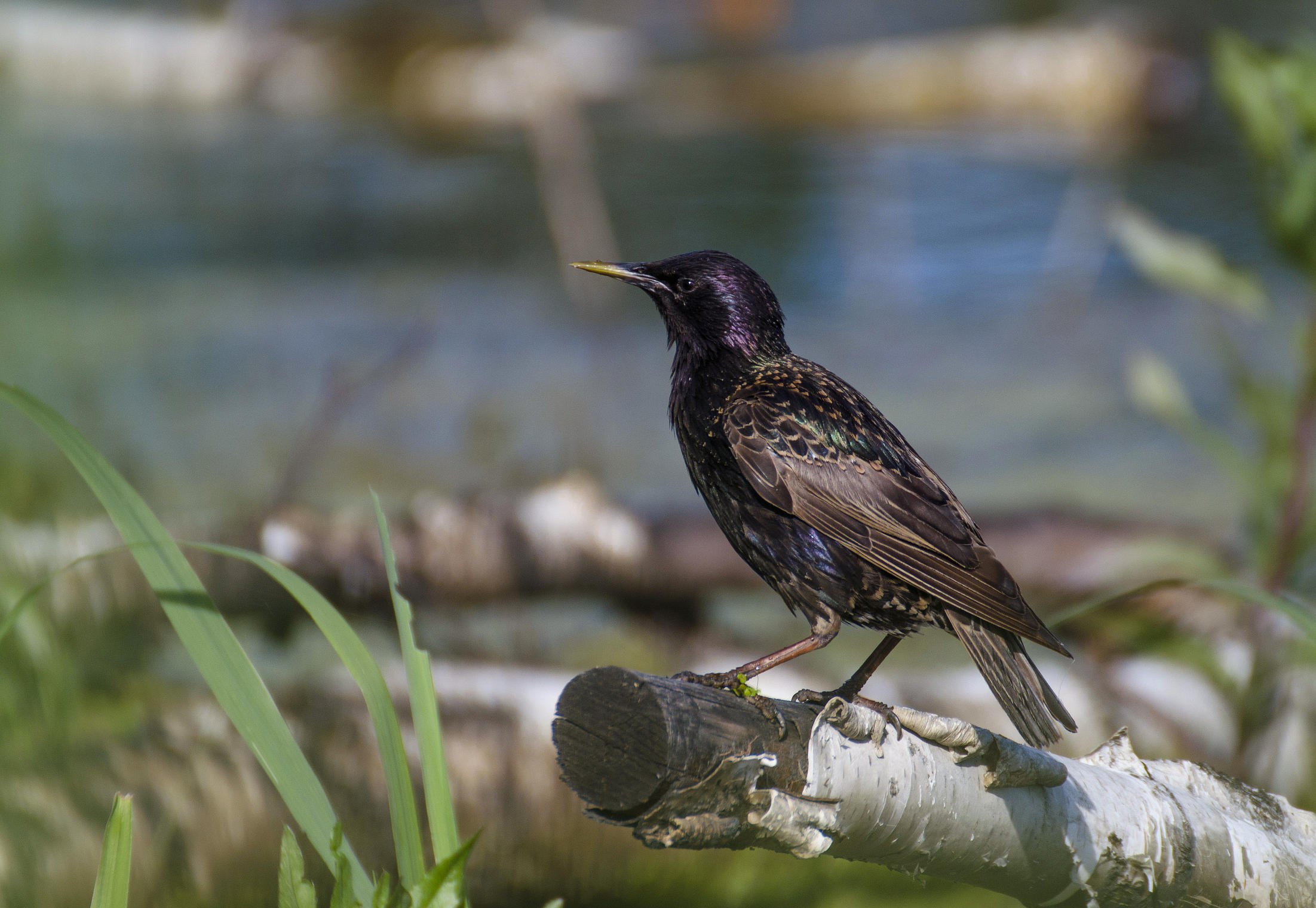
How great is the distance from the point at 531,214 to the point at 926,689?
582 cm

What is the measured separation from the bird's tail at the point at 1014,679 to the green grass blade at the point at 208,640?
0.65 metres

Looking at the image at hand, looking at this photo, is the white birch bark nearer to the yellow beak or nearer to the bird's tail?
the bird's tail

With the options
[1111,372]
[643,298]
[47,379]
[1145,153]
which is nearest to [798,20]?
[1145,153]

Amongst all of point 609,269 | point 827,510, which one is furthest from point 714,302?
point 827,510

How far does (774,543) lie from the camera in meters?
1.35

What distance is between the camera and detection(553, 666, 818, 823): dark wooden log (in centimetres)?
102

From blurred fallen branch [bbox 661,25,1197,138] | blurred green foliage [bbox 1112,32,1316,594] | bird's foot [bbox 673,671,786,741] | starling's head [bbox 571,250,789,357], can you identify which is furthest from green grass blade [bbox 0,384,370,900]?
blurred fallen branch [bbox 661,25,1197,138]

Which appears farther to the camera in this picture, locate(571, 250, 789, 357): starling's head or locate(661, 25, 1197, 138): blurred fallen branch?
locate(661, 25, 1197, 138): blurred fallen branch

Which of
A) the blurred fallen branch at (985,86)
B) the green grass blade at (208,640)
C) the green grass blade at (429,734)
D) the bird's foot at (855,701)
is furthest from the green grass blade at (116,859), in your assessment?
the blurred fallen branch at (985,86)

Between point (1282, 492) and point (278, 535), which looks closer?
point (1282, 492)

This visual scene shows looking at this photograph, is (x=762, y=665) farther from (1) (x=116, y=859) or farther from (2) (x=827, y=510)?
(1) (x=116, y=859)

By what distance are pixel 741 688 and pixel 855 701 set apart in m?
0.15

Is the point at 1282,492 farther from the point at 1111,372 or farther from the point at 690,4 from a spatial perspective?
the point at 690,4

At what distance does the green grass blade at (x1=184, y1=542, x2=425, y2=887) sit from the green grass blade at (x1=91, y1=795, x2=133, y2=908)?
0.23m
